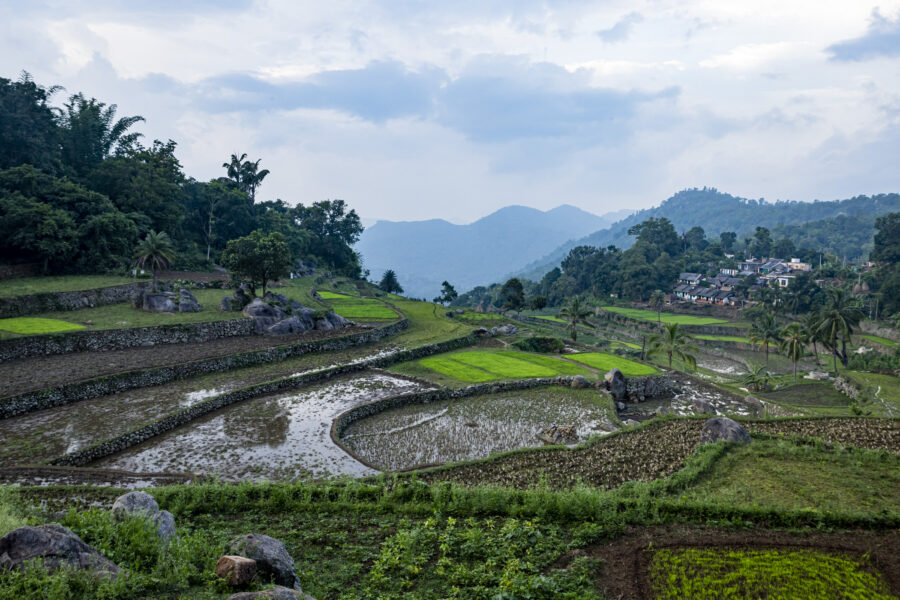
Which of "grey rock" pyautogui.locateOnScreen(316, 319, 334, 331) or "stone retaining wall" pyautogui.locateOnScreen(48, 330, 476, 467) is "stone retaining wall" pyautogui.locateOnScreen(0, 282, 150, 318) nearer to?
"grey rock" pyautogui.locateOnScreen(316, 319, 334, 331)

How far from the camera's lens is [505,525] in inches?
396

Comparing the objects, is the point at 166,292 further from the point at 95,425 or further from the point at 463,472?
the point at 463,472

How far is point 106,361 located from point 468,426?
61.1 ft

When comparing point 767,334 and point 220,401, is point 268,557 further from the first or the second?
point 767,334

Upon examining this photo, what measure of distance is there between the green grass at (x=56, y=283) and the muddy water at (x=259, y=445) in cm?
1854

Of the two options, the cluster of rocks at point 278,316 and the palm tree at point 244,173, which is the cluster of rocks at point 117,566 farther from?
the palm tree at point 244,173

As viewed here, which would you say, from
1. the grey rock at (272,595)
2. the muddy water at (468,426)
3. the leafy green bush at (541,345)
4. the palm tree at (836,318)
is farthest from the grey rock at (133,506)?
the palm tree at (836,318)

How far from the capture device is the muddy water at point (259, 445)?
15.6m

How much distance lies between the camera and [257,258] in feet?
121

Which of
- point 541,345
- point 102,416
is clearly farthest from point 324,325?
point 102,416

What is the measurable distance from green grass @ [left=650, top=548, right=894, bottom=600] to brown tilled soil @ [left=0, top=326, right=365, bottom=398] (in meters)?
23.3

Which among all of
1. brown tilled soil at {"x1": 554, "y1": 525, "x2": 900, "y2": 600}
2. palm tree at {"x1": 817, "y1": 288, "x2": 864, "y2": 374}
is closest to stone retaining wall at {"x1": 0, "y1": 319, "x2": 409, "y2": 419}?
brown tilled soil at {"x1": 554, "y1": 525, "x2": 900, "y2": 600}

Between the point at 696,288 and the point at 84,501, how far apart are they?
287 ft

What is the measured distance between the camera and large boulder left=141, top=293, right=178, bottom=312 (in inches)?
1270
